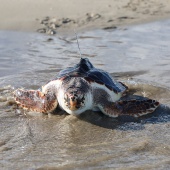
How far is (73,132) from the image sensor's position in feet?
13.0

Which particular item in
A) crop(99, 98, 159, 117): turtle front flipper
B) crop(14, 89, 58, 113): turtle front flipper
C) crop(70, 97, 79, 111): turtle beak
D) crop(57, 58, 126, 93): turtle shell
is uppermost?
crop(57, 58, 126, 93): turtle shell

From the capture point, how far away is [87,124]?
4.16 m

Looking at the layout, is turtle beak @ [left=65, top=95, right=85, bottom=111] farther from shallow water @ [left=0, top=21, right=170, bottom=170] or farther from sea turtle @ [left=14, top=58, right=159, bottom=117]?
shallow water @ [left=0, top=21, right=170, bottom=170]

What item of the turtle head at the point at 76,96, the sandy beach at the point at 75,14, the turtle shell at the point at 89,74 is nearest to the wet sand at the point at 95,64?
the sandy beach at the point at 75,14

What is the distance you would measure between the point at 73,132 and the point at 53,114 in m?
0.58

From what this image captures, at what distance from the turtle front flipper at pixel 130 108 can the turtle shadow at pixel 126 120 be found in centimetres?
5

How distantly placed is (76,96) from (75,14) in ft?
22.9

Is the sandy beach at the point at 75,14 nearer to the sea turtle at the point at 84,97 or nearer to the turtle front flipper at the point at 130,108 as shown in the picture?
the sea turtle at the point at 84,97

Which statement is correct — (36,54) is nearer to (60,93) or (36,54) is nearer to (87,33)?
(87,33)

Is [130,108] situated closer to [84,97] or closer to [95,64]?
[84,97]

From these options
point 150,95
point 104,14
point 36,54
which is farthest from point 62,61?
point 104,14

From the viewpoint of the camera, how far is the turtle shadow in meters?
4.11

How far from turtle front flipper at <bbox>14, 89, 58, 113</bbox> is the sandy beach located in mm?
4741

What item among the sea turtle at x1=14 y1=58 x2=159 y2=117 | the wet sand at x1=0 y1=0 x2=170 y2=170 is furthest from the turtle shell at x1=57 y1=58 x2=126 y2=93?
the wet sand at x1=0 y1=0 x2=170 y2=170
